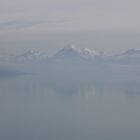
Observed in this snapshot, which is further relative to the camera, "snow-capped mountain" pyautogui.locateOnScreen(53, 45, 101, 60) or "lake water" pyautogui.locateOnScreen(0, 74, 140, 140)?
"snow-capped mountain" pyautogui.locateOnScreen(53, 45, 101, 60)

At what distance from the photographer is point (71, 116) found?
410 inches

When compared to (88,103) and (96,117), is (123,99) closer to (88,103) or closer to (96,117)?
(88,103)

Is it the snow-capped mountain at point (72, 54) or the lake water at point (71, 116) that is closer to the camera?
the lake water at point (71, 116)

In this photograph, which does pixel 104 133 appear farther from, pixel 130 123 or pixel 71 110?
pixel 71 110

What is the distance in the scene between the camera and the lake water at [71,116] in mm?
8133

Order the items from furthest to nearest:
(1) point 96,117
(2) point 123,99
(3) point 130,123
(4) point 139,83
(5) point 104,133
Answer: (4) point 139,83
(2) point 123,99
(1) point 96,117
(3) point 130,123
(5) point 104,133

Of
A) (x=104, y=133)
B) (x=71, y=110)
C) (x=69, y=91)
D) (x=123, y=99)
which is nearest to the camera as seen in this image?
(x=104, y=133)

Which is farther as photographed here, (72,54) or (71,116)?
(72,54)

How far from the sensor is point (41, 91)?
1744cm

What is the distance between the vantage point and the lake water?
8.13 metres

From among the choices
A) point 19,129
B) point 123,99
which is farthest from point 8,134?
point 123,99

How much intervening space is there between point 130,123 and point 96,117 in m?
1.32

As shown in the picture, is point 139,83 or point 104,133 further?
point 139,83

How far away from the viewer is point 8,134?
8250mm
